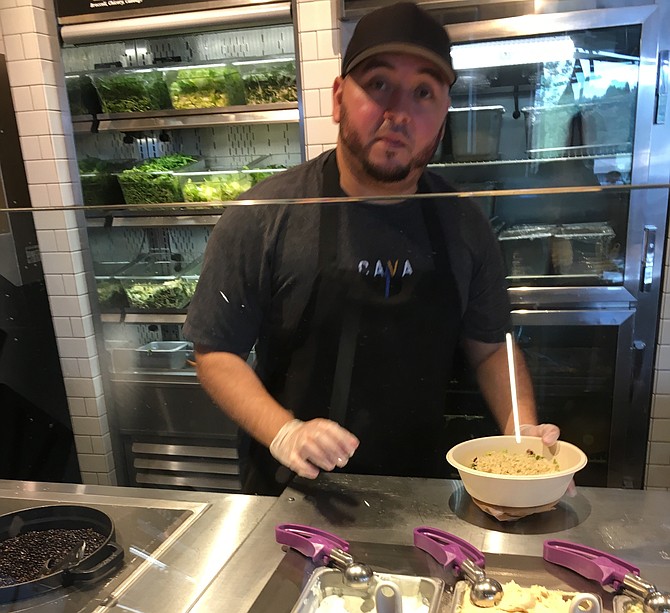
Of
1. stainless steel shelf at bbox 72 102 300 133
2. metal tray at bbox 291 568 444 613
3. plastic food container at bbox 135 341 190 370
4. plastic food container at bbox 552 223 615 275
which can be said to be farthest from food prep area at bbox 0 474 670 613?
stainless steel shelf at bbox 72 102 300 133

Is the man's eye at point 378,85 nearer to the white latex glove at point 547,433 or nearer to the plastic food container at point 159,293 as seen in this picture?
the plastic food container at point 159,293

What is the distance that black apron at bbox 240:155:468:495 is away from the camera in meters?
1.01

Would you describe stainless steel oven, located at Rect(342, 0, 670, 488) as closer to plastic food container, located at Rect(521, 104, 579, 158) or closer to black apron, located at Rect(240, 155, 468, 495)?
plastic food container, located at Rect(521, 104, 579, 158)

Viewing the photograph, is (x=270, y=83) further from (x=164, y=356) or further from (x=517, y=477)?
(x=517, y=477)

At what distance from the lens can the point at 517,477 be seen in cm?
79

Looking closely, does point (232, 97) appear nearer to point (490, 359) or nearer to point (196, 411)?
point (196, 411)

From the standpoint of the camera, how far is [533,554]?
2.53 ft

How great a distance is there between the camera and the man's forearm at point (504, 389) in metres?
0.93

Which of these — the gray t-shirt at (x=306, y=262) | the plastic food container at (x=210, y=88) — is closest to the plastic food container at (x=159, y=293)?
the gray t-shirt at (x=306, y=262)

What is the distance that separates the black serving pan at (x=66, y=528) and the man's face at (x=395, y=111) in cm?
73

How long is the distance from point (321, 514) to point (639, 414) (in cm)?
79

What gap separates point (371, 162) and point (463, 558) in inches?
26.3

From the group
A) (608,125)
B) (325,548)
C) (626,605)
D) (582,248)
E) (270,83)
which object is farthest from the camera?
(270,83)

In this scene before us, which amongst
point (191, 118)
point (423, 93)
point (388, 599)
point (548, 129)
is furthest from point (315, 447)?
point (191, 118)
